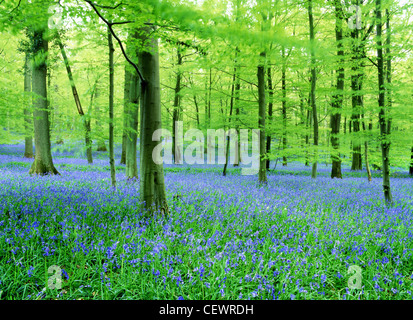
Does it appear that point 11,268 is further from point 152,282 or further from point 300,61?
point 300,61

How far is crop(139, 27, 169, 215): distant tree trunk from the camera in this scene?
405 centimetres

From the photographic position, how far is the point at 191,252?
9.48ft

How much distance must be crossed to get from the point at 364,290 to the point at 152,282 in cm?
250

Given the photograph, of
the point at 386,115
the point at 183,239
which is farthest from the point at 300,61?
the point at 183,239

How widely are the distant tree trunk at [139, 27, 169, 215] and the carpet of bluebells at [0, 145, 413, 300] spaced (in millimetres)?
379

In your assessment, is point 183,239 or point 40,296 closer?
point 40,296

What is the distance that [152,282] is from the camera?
2.28 m

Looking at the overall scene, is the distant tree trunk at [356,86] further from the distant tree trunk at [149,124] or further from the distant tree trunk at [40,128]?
the distant tree trunk at [40,128]

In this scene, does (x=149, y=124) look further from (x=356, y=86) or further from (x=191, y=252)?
(x=356, y=86)

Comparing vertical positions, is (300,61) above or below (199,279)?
above

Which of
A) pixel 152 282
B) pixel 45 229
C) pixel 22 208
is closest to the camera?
pixel 152 282

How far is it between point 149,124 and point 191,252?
2.42 m

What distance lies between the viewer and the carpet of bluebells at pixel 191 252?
2287 millimetres

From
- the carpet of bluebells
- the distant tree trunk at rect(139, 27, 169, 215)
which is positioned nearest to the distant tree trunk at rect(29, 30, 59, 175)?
the carpet of bluebells
